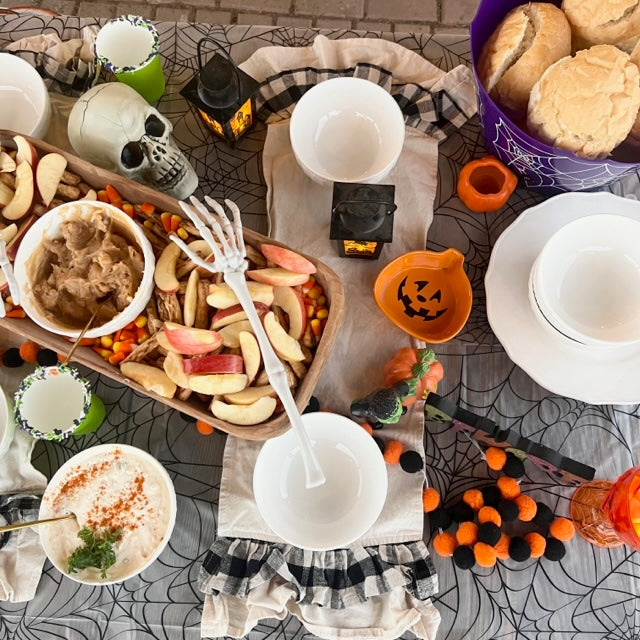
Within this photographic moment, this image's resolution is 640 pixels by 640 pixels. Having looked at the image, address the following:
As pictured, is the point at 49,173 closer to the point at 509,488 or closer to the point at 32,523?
the point at 32,523

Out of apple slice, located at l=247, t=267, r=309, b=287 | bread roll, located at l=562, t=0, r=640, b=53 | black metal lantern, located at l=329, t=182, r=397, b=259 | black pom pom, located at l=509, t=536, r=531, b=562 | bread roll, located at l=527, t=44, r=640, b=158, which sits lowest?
black pom pom, located at l=509, t=536, r=531, b=562

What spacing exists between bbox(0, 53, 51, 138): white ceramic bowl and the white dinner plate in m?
0.70

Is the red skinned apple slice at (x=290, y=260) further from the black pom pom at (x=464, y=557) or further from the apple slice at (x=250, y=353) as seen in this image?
the black pom pom at (x=464, y=557)

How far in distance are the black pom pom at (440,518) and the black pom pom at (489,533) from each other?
4 cm

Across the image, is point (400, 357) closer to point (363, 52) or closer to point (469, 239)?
point (469, 239)

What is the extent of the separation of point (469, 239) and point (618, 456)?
37 centimetres

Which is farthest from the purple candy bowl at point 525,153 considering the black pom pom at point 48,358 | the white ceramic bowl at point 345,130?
the black pom pom at point 48,358

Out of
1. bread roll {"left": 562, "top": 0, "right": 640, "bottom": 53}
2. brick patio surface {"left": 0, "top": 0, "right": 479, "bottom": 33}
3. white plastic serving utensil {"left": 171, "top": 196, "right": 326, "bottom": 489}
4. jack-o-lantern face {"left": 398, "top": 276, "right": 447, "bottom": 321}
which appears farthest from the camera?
brick patio surface {"left": 0, "top": 0, "right": 479, "bottom": 33}

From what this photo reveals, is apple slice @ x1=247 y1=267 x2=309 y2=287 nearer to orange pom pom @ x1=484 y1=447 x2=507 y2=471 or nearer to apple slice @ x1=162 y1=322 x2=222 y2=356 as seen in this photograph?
apple slice @ x1=162 y1=322 x2=222 y2=356

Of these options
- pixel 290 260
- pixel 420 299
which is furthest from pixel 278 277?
pixel 420 299

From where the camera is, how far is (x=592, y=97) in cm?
69

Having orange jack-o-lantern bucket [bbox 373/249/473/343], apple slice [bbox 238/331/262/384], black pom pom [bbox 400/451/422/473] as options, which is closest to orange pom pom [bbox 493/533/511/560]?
black pom pom [bbox 400/451/422/473]

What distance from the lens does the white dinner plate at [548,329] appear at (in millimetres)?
753

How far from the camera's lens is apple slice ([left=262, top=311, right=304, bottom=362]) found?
68 centimetres
